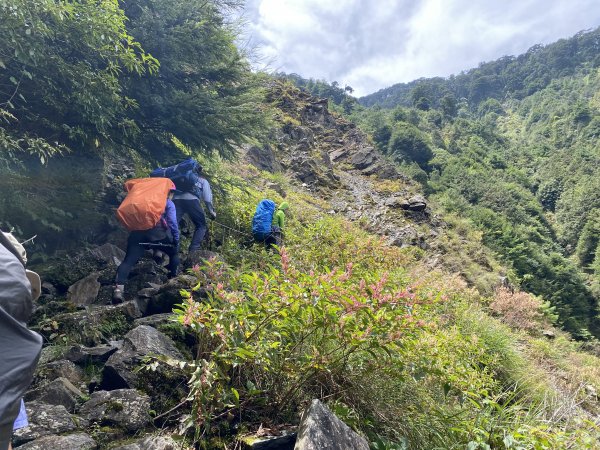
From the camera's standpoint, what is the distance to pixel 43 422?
2246 millimetres

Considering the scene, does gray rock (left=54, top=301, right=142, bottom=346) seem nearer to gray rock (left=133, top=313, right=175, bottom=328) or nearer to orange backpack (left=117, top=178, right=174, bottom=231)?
gray rock (left=133, top=313, right=175, bottom=328)

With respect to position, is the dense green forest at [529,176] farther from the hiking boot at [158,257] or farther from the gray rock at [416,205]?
the hiking boot at [158,257]

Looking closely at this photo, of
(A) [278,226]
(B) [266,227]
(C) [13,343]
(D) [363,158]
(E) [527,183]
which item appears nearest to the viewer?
(C) [13,343]

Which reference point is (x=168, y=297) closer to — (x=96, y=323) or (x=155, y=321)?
(x=155, y=321)

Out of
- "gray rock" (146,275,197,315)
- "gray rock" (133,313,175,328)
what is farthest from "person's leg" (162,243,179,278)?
"gray rock" (133,313,175,328)

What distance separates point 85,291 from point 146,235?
89cm

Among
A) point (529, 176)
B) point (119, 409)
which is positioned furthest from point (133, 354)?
point (529, 176)

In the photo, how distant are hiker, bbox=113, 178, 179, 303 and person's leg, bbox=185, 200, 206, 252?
0.77 metres

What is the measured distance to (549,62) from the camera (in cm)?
10906

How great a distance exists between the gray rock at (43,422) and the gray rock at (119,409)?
14 cm

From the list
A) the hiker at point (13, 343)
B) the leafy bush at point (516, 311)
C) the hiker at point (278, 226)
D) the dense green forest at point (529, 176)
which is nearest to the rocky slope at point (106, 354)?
the hiker at point (13, 343)

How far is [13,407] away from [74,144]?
5.29 metres

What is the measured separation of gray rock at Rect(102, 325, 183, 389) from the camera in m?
2.76

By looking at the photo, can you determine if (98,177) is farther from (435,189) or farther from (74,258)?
(435,189)
